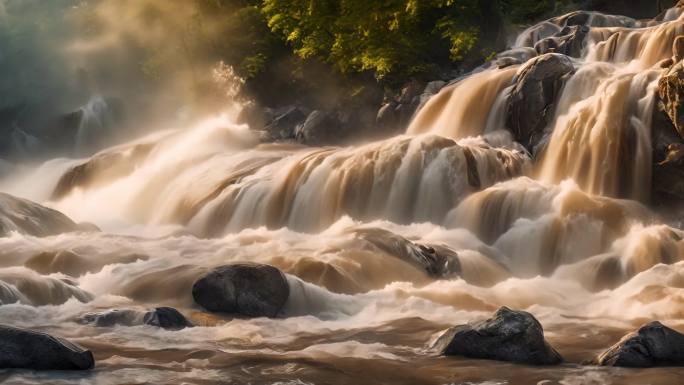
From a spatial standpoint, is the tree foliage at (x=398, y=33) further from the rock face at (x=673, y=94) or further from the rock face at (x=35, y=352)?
the rock face at (x=35, y=352)

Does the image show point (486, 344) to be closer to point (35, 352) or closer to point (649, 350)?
point (649, 350)

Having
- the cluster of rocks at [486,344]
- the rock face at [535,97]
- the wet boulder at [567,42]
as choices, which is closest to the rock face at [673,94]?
the rock face at [535,97]

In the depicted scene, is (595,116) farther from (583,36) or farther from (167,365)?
(167,365)

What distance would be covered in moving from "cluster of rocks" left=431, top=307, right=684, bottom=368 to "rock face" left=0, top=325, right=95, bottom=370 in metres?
3.82

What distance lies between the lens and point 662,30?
67.4 ft

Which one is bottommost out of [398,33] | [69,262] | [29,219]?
[69,262]

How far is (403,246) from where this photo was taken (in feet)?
51.4

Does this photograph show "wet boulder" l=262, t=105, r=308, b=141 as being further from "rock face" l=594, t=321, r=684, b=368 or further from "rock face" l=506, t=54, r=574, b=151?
"rock face" l=594, t=321, r=684, b=368

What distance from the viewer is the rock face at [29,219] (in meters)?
19.1

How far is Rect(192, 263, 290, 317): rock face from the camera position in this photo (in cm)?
1232

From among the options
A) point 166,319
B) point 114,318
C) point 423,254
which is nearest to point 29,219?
point 114,318

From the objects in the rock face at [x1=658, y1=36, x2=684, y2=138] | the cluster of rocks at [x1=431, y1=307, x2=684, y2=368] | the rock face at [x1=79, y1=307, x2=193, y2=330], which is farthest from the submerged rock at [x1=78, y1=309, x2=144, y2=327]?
the rock face at [x1=658, y1=36, x2=684, y2=138]

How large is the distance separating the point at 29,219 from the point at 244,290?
9.21m

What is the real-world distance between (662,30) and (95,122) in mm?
26299
